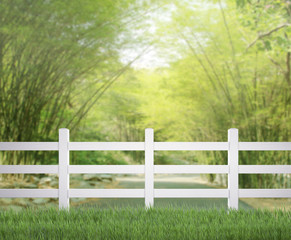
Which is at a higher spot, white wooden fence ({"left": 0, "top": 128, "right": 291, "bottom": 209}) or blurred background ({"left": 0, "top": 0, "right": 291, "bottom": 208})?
blurred background ({"left": 0, "top": 0, "right": 291, "bottom": 208})

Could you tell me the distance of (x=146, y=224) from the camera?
295 centimetres

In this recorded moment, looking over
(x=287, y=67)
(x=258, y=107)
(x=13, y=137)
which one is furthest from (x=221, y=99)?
(x=13, y=137)

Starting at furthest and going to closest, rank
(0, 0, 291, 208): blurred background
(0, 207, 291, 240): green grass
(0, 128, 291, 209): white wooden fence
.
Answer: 1. (0, 0, 291, 208): blurred background
2. (0, 128, 291, 209): white wooden fence
3. (0, 207, 291, 240): green grass

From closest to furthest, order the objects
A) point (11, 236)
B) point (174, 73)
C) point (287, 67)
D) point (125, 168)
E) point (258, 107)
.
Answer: point (11, 236)
point (125, 168)
point (287, 67)
point (258, 107)
point (174, 73)

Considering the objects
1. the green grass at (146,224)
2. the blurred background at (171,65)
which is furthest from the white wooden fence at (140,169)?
the blurred background at (171,65)

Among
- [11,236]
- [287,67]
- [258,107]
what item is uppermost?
[287,67]

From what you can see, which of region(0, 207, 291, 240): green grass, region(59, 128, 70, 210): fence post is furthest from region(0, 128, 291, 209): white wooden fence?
region(0, 207, 291, 240): green grass

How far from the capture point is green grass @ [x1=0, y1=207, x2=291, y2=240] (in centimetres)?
271

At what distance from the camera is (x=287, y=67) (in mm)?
5980

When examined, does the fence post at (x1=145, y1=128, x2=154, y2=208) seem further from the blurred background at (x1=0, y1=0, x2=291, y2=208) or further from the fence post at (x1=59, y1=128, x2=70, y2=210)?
the blurred background at (x1=0, y1=0, x2=291, y2=208)

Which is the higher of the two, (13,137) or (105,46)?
(105,46)

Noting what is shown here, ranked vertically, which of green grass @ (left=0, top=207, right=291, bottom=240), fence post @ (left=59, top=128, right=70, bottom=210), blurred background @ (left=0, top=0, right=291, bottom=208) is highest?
blurred background @ (left=0, top=0, right=291, bottom=208)

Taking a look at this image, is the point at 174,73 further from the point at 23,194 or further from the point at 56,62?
the point at 23,194

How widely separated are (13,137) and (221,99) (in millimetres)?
3597
